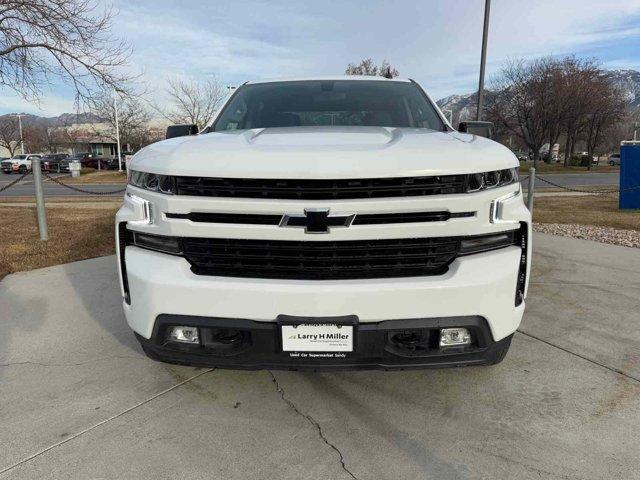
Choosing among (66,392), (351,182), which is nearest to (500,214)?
(351,182)

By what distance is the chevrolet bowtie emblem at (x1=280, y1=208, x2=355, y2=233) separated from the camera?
82.8 inches

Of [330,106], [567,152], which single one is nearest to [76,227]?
[330,106]

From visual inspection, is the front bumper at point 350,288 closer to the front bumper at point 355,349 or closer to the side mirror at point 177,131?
the front bumper at point 355,349

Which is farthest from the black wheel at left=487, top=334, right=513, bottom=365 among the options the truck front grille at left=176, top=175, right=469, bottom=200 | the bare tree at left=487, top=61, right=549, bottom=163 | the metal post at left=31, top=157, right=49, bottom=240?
the bare tree at left=487, top=61, right=549, bottom=163

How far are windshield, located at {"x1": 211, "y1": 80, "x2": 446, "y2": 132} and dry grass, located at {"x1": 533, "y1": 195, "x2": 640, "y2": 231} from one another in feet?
24.9

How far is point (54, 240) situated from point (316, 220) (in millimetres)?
6727

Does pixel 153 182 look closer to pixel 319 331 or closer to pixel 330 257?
pixel 330 257

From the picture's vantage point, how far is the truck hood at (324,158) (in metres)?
2.10

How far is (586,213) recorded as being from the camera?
38.9ft

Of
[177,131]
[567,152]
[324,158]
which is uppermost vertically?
[177,131]

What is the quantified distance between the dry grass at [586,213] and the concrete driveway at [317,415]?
23.7ft

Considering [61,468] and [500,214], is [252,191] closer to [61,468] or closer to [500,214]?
[500,214]

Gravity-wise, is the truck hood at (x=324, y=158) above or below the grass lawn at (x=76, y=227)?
above

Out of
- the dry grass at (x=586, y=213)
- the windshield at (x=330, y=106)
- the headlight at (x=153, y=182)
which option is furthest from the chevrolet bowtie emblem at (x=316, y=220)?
the dry grass at (x=586, y=213)
